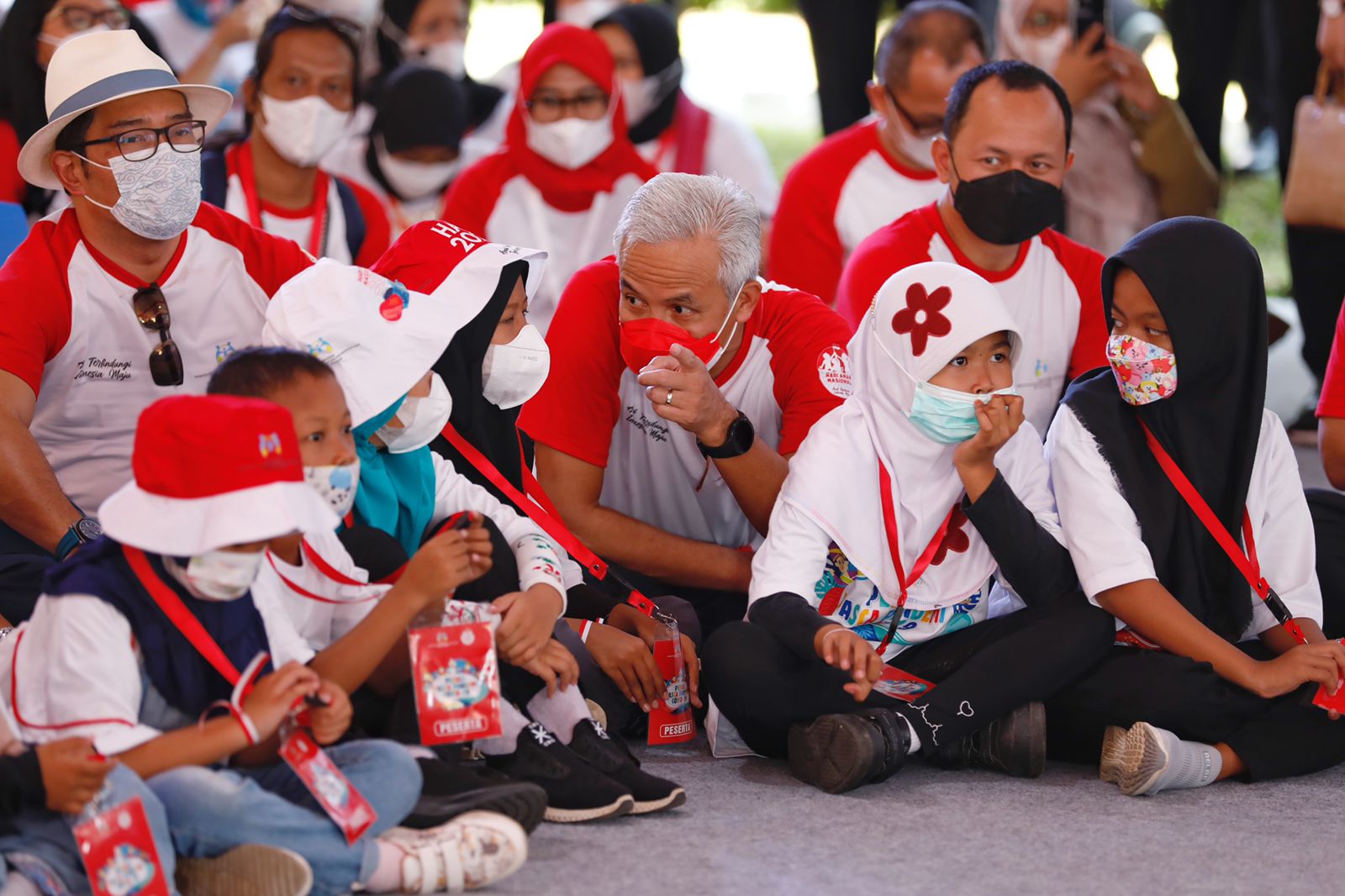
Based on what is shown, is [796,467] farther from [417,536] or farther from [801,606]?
[417,536]

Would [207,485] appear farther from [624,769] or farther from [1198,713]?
[1198,713]

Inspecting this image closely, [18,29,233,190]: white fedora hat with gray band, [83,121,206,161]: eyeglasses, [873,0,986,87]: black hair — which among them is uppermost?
[873,0,986,87]: black hair

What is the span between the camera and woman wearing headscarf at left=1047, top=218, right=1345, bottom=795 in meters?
3.18

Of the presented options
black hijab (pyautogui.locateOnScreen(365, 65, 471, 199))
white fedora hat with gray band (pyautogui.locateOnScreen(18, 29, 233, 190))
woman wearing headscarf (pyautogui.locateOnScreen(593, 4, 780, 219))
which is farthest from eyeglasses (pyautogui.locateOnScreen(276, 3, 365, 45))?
white fedora hat with gray band (pyautogui.locateOnScreen(18, 29, 233, 190))

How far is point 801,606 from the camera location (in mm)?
3066

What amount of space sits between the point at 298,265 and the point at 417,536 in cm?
103

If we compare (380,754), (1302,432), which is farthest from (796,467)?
(1302,432)

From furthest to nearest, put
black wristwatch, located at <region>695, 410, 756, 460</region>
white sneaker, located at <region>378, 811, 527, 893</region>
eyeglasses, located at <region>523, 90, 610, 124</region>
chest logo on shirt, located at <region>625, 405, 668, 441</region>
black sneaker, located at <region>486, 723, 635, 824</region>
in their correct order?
→ eyeglasses, located at <region>523, 90, 610, 124</region> < chest logo on shirt, located at <region>625, 405, 668, 441</region> < black wristwatch, located at <region>695, 410, 756, 460</region> < black sneaker, located at <region>486, 723, 635, 824</region> < white sneaker, located at <region>378, 811, 527, 893</region>

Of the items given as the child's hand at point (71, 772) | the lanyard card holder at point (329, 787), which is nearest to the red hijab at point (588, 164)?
the lanyard card holder at point (329, 787)

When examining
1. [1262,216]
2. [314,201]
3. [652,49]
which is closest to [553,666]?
[314,201]

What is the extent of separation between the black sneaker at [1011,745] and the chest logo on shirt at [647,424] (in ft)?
3.18

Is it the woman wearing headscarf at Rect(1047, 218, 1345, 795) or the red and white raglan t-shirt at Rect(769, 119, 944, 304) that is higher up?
the red and white raglan t-shirt at Rect(769, 119, 944, 304)

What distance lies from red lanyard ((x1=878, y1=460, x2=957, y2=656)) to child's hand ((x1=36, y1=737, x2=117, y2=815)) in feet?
4.98

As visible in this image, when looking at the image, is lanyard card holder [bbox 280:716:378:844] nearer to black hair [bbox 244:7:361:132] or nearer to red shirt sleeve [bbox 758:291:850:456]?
red shirt sleeve [bbox 758:291:850:456]
